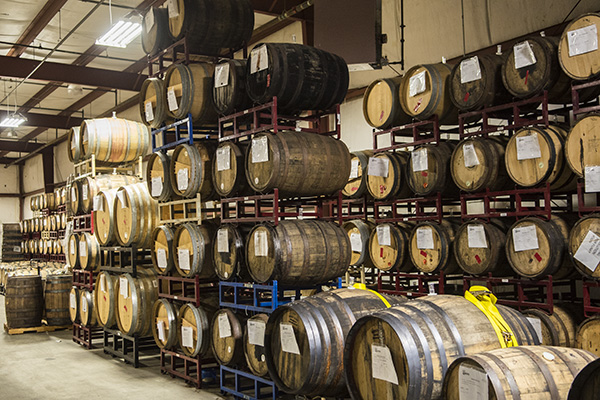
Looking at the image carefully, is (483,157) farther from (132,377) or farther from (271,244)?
(132,377)

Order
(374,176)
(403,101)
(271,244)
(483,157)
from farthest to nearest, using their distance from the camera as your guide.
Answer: (374,176) → (403,101) → (483,157) → (271,244)

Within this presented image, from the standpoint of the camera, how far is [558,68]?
618cm

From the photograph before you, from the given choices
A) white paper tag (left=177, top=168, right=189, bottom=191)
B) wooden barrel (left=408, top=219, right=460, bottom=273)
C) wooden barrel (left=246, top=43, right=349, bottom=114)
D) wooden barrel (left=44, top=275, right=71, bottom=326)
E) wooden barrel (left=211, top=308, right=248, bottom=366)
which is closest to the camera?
wooden barrel (left=246, top=43, right=349, bottom=114)

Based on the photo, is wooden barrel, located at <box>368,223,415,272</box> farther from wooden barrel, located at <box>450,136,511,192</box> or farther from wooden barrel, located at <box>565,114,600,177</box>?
wooden barrel, located at <box>565,114,600,177</box>

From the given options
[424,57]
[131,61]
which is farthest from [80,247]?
[131,61]

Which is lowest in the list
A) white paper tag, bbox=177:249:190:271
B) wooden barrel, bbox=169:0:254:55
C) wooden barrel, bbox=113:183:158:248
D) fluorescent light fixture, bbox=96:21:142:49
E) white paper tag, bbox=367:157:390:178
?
white paper tag, bbox=177:249:190:271

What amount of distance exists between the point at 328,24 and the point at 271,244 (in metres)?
5.22

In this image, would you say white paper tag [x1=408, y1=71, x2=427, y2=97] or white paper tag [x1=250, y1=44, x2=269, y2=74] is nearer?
white paper tag [x1=250, y1=44, x2=269, y2=74]

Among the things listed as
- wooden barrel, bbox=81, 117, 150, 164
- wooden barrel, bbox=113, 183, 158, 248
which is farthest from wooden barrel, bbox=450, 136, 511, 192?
wooden barrel, bbox=81, 117, 150, 164

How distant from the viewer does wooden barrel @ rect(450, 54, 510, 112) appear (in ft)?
22.3

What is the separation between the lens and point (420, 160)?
24.7 ft

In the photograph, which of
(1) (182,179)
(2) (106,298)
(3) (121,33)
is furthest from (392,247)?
(3) (121,33)

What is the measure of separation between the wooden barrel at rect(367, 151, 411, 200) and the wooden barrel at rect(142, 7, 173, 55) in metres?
3.23

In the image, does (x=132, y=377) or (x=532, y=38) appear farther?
(x=132, y=377)
